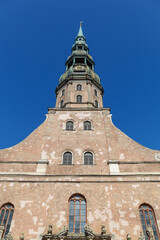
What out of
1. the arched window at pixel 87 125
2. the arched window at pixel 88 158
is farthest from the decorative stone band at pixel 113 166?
the arched window at pixel 87 125

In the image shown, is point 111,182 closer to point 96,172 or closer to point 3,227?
point 96,172

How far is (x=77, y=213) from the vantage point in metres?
13.9

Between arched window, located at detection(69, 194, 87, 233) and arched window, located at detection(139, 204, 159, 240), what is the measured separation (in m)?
3.50

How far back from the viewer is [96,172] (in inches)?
619

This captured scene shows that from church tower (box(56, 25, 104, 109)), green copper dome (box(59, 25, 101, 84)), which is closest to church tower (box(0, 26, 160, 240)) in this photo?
church tower (box(56, 25, 104, 109))

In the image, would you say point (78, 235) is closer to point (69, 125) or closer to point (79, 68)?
point (69, 125)

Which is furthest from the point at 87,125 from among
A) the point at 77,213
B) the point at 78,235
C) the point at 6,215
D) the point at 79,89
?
the point at 6,215

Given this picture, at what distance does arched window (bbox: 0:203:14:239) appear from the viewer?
43.4 ft

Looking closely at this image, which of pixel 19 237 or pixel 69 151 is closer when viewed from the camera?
pixel 19 237

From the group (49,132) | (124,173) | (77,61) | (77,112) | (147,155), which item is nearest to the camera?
(124,173)

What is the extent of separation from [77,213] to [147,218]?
4.24 metres

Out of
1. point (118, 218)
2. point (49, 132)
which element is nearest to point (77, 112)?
point (49, 132)

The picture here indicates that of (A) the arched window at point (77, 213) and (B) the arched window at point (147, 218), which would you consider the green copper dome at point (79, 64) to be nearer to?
(A) the arched window at point (77, 213)

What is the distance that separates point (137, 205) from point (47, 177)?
6070 mm
